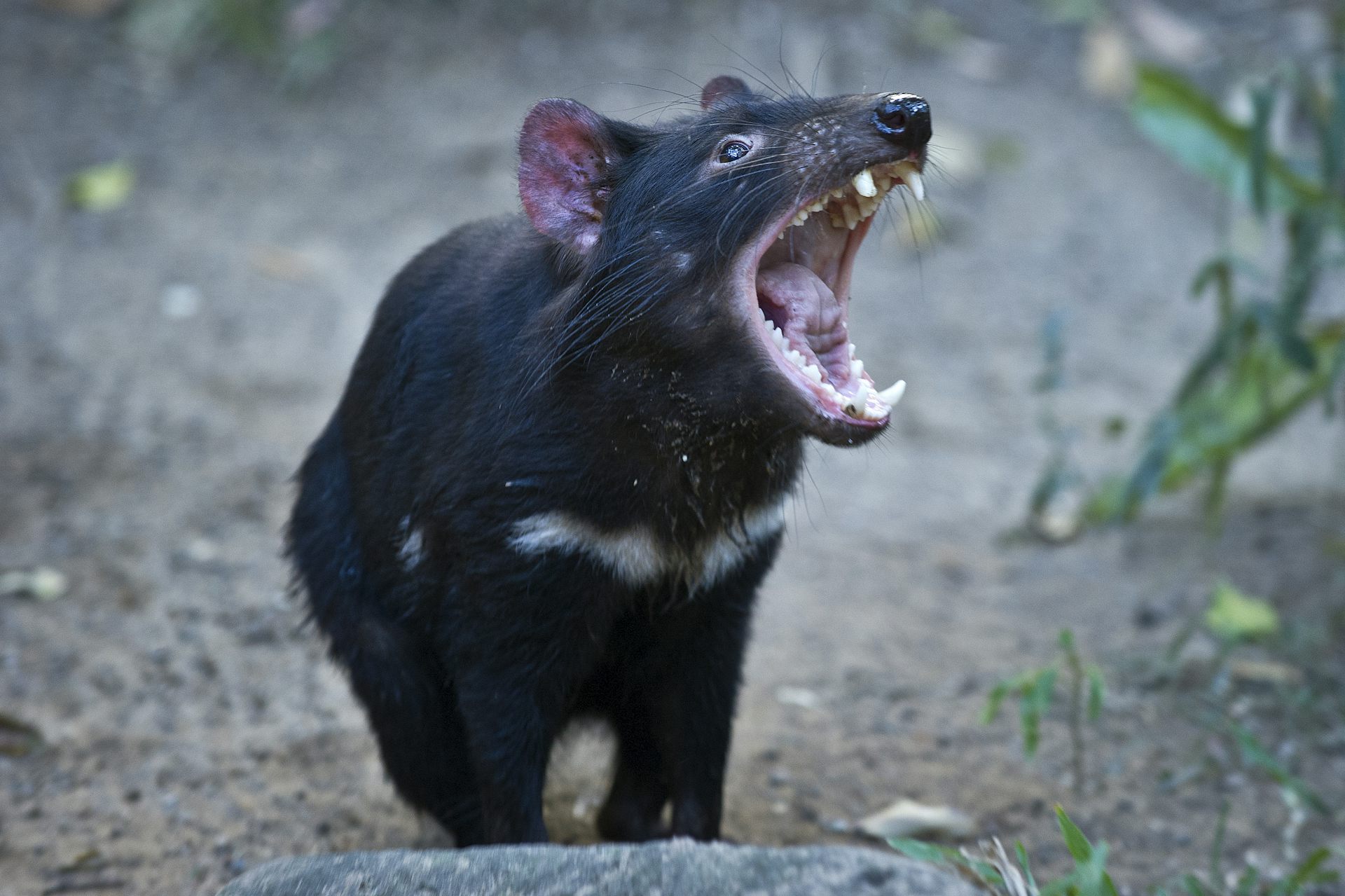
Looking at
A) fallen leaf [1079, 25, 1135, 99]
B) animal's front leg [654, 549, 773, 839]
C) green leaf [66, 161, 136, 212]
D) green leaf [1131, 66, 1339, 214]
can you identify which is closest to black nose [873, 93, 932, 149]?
animal's front leg [654, 549, 773, 839]

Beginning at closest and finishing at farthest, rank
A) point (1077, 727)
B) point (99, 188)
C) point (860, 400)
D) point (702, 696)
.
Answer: point (860, 400) → point (702, 696) → point (1077, 727) → point (99, 188)

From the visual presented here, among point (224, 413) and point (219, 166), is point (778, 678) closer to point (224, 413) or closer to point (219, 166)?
point (224, 413)

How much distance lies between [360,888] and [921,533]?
137 inches

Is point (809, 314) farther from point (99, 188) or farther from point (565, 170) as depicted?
point (99, 188)

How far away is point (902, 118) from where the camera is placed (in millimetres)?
2277

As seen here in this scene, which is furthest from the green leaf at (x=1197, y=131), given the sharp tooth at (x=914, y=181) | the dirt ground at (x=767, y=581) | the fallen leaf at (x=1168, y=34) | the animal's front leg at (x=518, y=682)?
the fallen leaf at (x=1168, y=34)

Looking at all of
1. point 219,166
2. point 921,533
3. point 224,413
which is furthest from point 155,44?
point 921,533

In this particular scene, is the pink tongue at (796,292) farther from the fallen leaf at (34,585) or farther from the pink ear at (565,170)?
the fallen leaf at (34,585)

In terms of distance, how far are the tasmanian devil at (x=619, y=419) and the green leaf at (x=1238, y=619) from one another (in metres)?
1.81

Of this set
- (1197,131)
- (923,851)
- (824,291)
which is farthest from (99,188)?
(923,851)

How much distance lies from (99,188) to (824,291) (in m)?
5.42

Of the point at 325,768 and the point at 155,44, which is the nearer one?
the point at 325,768

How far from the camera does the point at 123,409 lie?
5273 mm

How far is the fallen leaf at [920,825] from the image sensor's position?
306 cm
